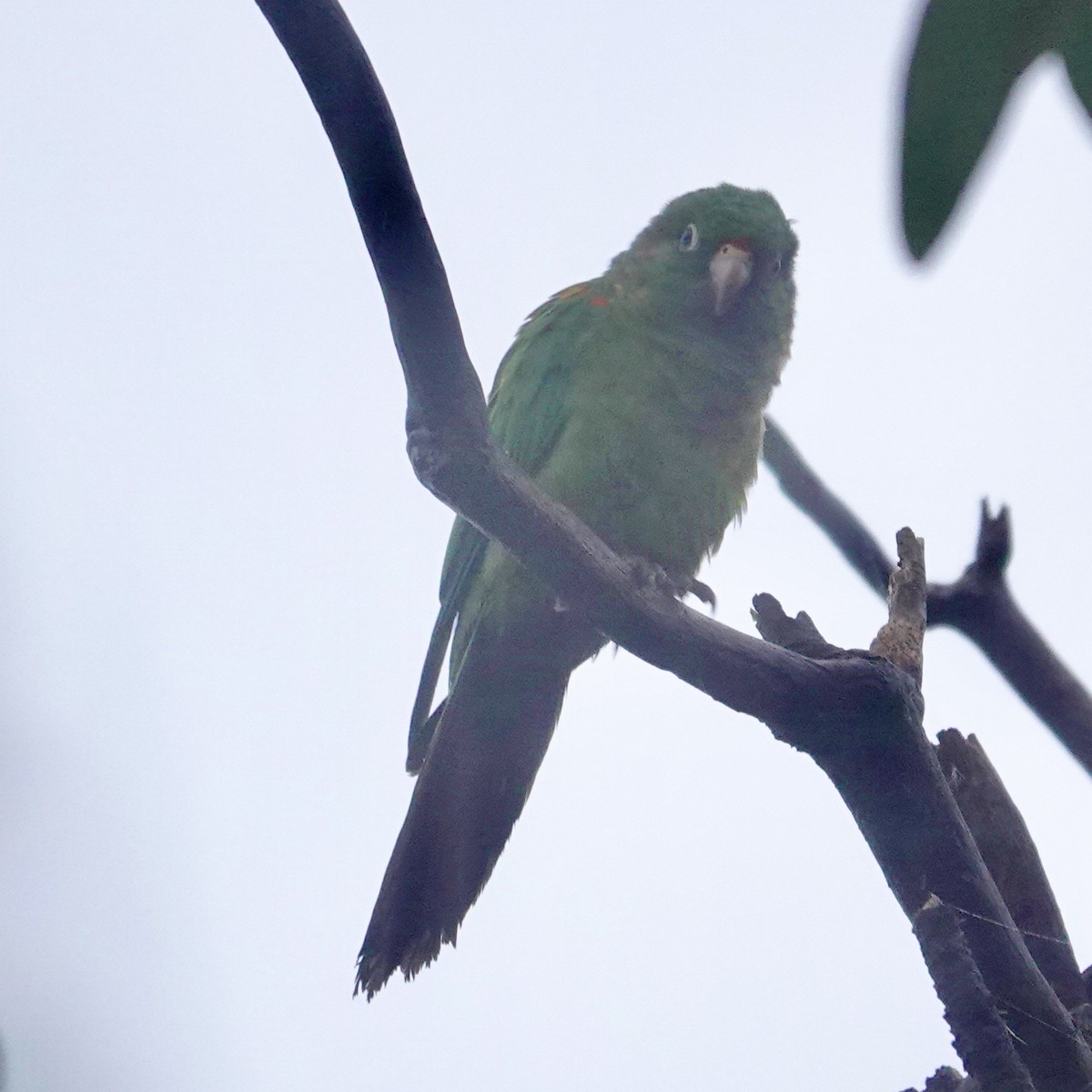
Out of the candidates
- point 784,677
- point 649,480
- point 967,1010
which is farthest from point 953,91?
point 649,480

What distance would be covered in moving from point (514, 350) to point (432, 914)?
6.33ft

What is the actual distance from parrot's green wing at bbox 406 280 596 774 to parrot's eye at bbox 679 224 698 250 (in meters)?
0.39

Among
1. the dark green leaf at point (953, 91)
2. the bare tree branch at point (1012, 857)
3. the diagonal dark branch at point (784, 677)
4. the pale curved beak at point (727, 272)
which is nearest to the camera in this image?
the dark green leaf at point (953, 91)

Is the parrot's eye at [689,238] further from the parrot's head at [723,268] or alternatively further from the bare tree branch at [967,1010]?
the bare tree branch at [967,1010]

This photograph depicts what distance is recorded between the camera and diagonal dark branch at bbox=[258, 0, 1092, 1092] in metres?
2.24

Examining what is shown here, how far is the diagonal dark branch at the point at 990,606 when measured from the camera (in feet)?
9.36

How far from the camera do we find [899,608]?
2.82 metres

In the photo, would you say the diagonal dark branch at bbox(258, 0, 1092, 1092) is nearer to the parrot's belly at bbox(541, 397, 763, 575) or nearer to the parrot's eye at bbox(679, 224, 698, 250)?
the parrot's belly at bbox(541, 397, 763, 575)

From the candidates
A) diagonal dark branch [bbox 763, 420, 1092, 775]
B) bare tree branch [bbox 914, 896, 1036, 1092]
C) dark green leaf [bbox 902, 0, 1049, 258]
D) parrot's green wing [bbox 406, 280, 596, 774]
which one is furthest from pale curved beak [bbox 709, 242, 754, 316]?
dark green leaf [bbox 902, 0, 1049, 258]

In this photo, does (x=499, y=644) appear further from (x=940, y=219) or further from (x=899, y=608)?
(x=940, y=219)

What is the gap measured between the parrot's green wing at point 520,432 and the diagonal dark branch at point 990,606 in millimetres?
713

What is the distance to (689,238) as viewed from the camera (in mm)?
4207

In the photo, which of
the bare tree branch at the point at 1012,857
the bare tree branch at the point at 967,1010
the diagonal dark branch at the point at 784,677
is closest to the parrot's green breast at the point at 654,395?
the diagonal dark branch at the point at 784,677

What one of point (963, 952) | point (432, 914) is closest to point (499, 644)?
point (432, 914)
